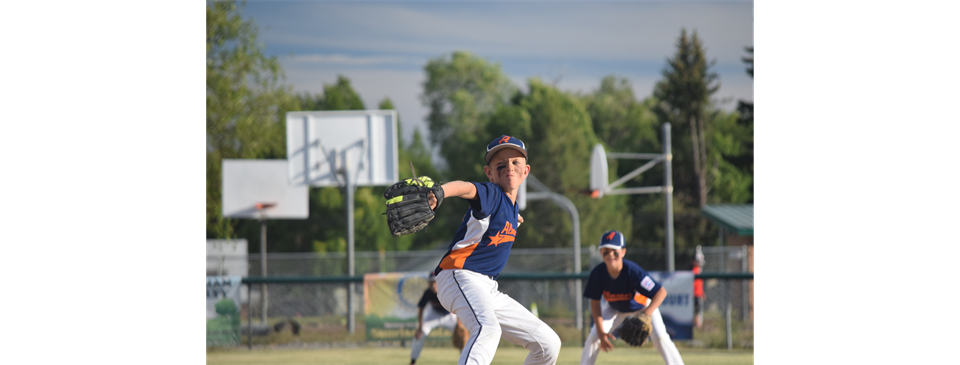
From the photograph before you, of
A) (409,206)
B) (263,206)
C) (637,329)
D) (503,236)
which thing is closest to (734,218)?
(263,206)

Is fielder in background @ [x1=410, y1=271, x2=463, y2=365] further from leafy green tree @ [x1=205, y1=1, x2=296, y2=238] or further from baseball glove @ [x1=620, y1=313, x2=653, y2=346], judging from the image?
leafy green tree @ [x1=205, y1=1, x2=296, y2=238]

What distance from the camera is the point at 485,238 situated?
4.77 m

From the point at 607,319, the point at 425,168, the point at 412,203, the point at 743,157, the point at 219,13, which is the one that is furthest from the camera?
the point at 425,168

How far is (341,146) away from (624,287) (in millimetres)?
13745

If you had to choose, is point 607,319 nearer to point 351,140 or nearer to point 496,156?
point 496,156

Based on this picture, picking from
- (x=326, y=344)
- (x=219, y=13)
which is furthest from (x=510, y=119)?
(x=326, y=344)

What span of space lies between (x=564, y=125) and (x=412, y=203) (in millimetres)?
40415

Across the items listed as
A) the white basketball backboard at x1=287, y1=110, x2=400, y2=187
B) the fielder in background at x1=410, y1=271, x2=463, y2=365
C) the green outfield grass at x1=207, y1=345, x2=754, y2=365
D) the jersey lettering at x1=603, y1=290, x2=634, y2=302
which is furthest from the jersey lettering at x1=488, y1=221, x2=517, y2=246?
the white basketball backboard at x1=287, y1=110, x2=400, y2=187

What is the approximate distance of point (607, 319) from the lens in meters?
7.51

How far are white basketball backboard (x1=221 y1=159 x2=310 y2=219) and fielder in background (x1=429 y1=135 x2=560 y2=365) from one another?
66.6 feet

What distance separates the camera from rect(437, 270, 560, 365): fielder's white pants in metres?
4.53

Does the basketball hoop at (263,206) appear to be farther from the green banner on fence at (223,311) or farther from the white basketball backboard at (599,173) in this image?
the green banner on fence at (223,311)

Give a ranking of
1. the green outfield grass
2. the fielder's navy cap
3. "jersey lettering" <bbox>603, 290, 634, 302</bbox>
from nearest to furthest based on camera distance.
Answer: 1. the fielder's navy cap
2. "jersey lettering" <bbox>603, 290, 634, 302</bbox>
3. the green outfield grass

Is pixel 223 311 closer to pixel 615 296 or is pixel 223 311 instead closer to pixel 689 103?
pixel 615 296
